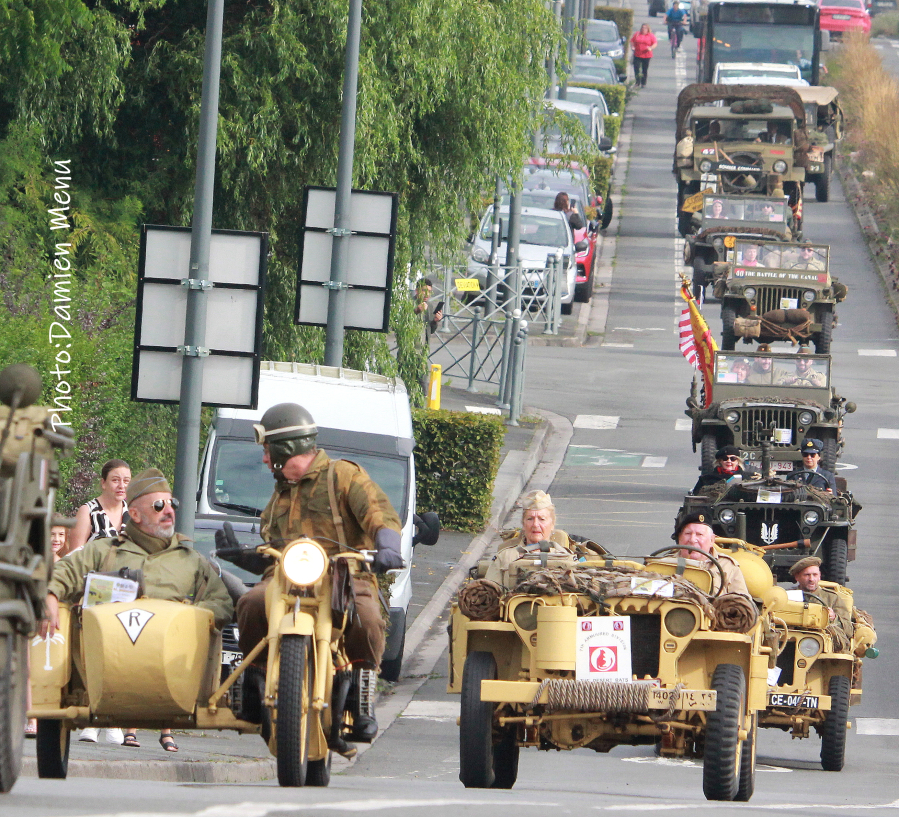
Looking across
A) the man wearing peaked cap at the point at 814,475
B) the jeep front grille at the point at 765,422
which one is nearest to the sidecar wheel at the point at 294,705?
the man wearing peaked cap at the point at 814,475

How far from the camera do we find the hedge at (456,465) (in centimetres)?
2250

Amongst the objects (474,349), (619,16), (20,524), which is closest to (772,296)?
(474,349)

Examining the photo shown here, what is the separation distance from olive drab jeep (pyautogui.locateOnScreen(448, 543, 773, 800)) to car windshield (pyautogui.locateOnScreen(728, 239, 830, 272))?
68.2 ft

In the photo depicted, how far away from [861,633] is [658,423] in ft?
51.0

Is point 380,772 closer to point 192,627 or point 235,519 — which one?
point 235,519

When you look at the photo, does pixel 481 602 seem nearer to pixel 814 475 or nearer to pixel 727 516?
pixel 727 516

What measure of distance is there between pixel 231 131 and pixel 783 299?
537 inches

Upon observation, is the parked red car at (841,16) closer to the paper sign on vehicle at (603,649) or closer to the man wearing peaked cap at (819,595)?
the man wearing peaked cap at (819,595)

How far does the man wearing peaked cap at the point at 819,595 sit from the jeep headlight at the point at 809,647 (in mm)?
402

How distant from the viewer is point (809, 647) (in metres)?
13.3

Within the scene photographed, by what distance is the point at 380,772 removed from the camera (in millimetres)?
12539

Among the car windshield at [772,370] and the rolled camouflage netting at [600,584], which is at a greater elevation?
the car windshield at [772,370]

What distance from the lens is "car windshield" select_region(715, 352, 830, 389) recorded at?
936 inches

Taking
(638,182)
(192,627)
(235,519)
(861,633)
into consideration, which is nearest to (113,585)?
(192,627)
